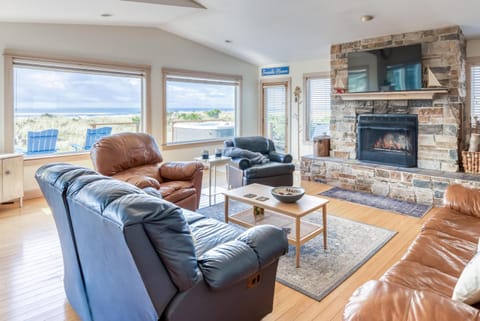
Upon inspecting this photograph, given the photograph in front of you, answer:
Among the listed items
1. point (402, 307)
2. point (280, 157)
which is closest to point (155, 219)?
point (402, 307)

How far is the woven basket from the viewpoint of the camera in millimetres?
4641

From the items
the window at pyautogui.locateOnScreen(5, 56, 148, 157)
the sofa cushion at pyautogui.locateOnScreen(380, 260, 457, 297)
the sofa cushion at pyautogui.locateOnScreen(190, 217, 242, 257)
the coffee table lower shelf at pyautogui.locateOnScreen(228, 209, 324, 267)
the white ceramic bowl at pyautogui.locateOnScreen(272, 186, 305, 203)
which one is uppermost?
the window at pyautogui.locateOnScreen(5, 56, 148, 157)

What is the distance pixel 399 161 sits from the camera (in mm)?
5312

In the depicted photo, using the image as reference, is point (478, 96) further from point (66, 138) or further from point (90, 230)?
point (66, 138)

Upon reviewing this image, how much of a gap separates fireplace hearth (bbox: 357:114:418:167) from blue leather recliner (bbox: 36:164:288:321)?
402 cm

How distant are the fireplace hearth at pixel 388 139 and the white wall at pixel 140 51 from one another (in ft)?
10.0

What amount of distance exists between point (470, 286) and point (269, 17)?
4.64m

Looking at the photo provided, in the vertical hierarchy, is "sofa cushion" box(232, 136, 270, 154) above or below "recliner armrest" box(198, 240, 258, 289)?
above

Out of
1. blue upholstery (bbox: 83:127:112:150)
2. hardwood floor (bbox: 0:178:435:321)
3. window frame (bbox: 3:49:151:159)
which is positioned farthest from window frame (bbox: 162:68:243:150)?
hardwood floor (bbox: 0:178:435:321)

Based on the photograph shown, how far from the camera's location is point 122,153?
13.3 feet

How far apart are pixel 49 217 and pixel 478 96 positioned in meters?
6.24

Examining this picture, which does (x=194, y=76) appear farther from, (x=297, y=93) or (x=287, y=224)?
(x=287, y=224)

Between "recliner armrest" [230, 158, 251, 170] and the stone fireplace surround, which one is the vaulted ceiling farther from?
"recliner armrest" [230, 158, 251, 170]

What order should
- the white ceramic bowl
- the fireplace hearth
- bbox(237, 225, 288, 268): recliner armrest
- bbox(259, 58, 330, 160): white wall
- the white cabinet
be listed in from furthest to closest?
1. bbox(259, 58, 330, 160): white wall
2. the fireplace hearth
3. the white cabinet
4. the white ceramic bowl
5. bbox(237, 225, 288, 268): recliner armrest
